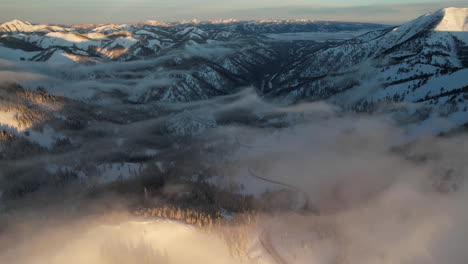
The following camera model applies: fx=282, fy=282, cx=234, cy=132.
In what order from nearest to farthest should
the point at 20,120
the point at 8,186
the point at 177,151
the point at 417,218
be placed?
the point at 417,218, the point at 8,186, the point at 20,120, the point at 177,151

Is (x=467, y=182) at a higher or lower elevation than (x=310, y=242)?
higher

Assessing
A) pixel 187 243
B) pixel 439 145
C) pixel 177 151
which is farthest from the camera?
pixel 177 151

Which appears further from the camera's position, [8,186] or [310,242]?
[8,186]

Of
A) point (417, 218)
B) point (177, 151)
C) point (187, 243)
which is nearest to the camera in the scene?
point (187, 243)

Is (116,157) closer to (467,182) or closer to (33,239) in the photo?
(33,239)

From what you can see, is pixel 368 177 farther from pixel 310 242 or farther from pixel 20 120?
pixel 20 120

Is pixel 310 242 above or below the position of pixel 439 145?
below

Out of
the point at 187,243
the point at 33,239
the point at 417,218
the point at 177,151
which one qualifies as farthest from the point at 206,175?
the point at 417,218

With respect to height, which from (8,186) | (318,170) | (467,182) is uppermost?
(467,182)

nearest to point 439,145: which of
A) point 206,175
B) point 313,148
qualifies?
point 313,148
